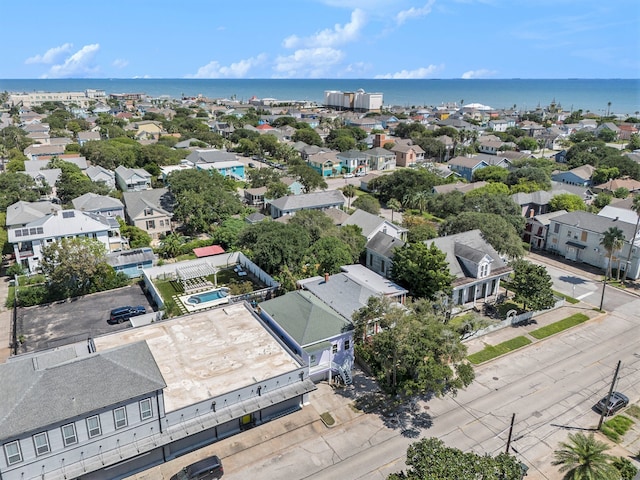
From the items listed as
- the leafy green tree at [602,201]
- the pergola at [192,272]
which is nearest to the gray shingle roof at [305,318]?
the pergola at [192,272]

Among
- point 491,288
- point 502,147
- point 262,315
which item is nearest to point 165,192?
point 262,315

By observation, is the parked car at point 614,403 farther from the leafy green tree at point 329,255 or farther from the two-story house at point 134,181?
the two-story house at point 134,181

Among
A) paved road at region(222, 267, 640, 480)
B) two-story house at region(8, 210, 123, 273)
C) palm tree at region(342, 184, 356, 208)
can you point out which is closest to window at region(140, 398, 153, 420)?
paved road at region(222, 267, 640, 480)

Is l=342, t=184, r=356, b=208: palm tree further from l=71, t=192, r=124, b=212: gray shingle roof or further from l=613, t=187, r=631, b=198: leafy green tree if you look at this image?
l=613, t=187, r=631, b=198: leafy green tree

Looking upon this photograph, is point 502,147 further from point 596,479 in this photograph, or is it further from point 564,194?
point 596,479

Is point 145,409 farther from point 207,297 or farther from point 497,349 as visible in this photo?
point 497,349

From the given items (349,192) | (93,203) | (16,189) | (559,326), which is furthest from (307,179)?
(559,326)
